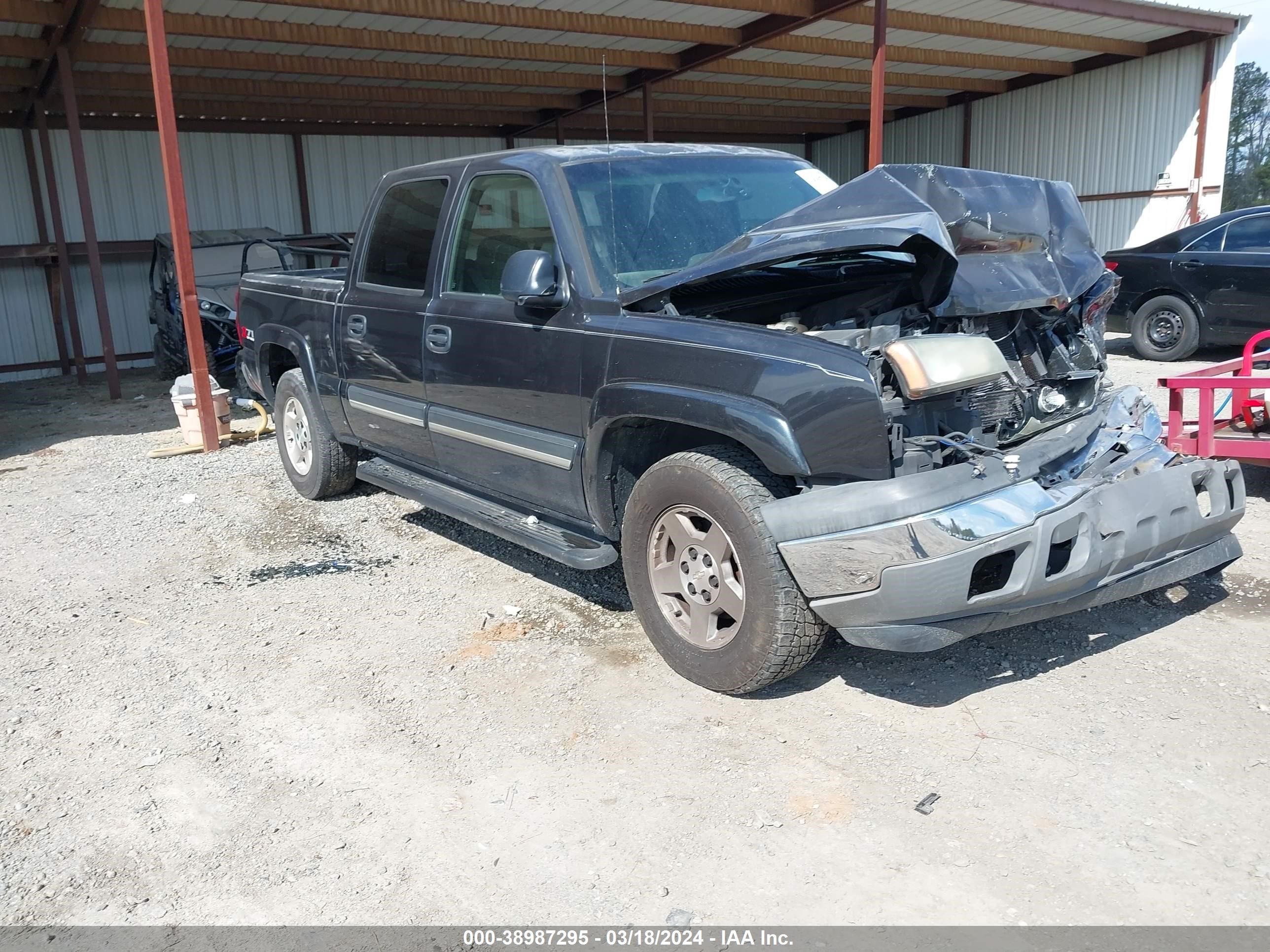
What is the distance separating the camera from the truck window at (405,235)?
476 cm

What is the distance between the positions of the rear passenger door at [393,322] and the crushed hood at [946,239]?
4.79 ft

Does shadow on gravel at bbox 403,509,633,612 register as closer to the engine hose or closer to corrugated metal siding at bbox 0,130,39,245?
the engine hose

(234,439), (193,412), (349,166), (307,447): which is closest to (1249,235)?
(307,447)

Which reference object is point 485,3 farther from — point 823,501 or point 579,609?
point 823,501

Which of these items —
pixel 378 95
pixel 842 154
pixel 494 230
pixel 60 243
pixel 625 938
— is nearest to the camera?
pixel 625 938

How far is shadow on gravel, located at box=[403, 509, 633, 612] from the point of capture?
464 cm

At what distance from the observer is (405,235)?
4.96 meters

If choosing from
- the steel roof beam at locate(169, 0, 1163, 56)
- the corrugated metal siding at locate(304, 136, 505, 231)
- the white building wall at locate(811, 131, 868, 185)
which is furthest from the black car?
the white building wall at locate(811, 131, 868, 185)

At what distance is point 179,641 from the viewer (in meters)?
4.34

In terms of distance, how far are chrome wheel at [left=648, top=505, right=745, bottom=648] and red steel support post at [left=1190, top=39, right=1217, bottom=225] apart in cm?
1515

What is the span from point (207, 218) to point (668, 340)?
48.6 ft

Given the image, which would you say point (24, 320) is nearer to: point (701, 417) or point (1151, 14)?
point (701, 417)

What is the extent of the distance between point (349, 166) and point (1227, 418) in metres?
15.3

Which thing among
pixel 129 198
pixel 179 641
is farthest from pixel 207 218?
pixel 179 641
